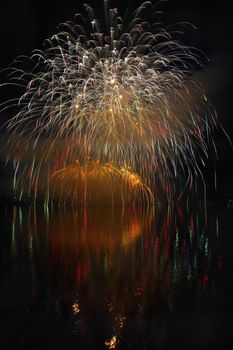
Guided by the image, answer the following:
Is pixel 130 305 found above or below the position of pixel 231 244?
above

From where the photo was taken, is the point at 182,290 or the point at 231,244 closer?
the point at 182,290

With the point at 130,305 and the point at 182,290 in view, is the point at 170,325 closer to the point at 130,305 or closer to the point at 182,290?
the point at 130,305

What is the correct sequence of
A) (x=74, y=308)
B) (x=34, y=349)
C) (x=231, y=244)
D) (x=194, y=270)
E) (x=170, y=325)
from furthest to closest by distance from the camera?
(x=231, y=244), (x=194, y=270), (x=74, y=308), (x=170, y=325), (x=34, y=349)

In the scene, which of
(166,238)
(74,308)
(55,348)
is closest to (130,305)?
(74,308)

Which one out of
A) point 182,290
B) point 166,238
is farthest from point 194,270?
point 166,238

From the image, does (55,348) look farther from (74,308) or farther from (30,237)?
(30,237)

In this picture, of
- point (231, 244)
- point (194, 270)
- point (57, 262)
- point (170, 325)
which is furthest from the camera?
point (231, 244)
